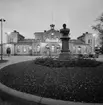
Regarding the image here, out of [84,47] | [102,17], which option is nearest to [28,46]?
[84,47]

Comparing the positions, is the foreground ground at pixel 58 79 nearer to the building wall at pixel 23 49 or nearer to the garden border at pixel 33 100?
the garden border at pixel 33 100

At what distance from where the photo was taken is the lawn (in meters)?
3.96

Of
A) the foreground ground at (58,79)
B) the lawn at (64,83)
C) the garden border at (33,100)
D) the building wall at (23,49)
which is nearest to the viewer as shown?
the garden border at (33,100)

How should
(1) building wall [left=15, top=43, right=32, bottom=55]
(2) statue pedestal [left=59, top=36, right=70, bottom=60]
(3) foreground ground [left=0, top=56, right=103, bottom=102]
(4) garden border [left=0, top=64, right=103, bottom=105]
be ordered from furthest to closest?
(1) building wall [left=15, top=43, right=32, bottom=55], (2) statue pedestal [left=59, top=36, right=70, bottom=60], (3) foreground ground [left=0, top=56, right=103, bottom=102], (4) garden border [left=0, top=64, right=103, bottom=105]

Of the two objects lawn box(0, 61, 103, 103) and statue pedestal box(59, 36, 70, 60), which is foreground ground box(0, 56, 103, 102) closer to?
lawn box(0, 61, 103, 103)

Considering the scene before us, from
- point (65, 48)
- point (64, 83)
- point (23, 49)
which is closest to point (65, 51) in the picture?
point (65, 48)

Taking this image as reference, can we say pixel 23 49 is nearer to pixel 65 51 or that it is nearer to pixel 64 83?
pixel 65 51

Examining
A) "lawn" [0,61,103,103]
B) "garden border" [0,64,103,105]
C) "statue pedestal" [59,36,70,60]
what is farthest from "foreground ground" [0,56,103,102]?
"statue pedestal" [59,36,70,60]

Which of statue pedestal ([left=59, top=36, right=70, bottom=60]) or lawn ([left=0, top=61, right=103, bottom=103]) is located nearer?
lawn ([left=0, top=61, right=103, bottom=103])

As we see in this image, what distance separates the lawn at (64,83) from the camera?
396 centimetres

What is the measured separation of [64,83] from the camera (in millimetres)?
4555

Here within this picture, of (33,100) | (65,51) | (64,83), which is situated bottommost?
(33,100)

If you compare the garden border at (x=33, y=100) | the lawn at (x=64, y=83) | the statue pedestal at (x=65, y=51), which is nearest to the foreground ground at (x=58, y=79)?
the lawn at (x=64, y=83)

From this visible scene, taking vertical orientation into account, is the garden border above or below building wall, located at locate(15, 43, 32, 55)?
below
